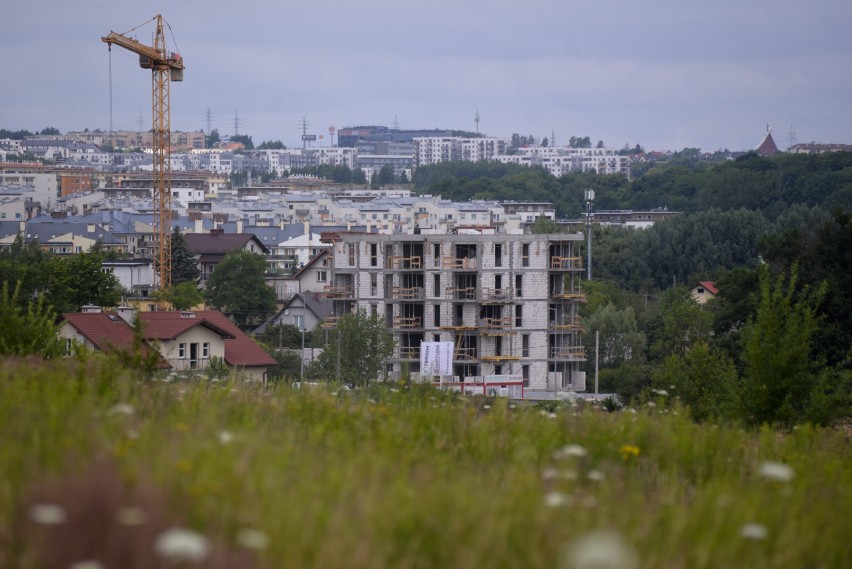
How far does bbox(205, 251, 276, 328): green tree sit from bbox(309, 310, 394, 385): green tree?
25.2 m

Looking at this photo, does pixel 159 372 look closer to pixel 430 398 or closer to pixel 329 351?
pixel 430 398

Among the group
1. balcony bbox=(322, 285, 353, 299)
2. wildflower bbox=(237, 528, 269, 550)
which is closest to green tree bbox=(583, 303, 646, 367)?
balcony bbox=(322, 285, 353, 299)

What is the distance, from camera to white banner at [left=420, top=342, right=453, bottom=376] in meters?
38.3

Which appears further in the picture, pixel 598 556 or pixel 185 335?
pixel 185 335

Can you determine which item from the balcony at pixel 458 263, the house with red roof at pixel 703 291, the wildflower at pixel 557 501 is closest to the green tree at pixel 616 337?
the balcony at pixel 458 263

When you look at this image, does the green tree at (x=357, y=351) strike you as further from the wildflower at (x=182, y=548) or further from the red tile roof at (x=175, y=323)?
the wildflower at (x=182, y=548)

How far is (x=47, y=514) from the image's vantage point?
464cm

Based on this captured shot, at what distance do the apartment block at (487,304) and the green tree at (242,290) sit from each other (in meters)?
20.9

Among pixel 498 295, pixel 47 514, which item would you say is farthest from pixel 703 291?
pixel 47 514

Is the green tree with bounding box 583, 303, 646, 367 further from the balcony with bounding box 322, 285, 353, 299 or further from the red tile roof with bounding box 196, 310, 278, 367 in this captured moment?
the red tile roof with bounding box 196, 310, 278, 367

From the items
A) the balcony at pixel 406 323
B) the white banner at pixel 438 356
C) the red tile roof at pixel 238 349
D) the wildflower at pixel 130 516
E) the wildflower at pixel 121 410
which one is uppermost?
the wildflower at pixel 121 410

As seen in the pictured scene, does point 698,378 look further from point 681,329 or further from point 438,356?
point 681,329

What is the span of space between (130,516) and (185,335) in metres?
26.6

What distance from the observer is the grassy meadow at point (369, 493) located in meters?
4.89
